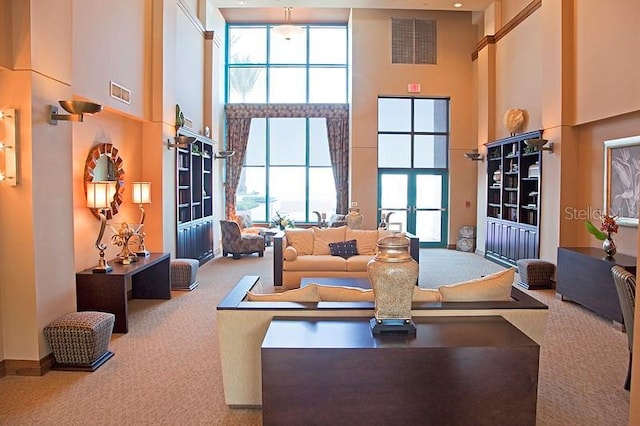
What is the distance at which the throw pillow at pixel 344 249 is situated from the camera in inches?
289

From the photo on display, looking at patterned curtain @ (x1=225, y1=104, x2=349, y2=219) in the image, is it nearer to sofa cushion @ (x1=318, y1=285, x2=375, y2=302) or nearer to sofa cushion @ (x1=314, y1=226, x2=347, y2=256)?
sofa cushion @ (x1=314, y1=226, x2=347, y2=256)

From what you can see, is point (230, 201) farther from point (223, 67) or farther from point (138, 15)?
point (138, 15)

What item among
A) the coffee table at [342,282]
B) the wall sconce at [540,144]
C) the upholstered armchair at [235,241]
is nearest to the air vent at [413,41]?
the wall sconce at [540,144]

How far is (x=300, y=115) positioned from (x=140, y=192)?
6868mm

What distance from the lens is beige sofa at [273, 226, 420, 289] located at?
6922 millimetres

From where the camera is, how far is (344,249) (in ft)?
24.2

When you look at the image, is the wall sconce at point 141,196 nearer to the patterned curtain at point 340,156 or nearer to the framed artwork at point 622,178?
the framed artwork at point 622,178

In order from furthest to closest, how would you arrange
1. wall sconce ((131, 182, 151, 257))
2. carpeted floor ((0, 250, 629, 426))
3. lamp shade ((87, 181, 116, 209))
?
wall sconce ((131, 182, 151, 257)), lamp shade ((87, 181, 116, 209)), carpeted floor ((0, 250, 629, 426))

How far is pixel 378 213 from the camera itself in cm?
1234

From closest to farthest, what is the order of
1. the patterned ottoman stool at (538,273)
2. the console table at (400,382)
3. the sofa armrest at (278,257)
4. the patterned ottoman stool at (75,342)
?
the console table at (400,382) → the patterned ottoman stool at (75,342) → the sofa armrest at (278,257) → the patterned ottoman stool at (538,273)

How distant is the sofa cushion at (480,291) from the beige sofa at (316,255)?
3.48 m

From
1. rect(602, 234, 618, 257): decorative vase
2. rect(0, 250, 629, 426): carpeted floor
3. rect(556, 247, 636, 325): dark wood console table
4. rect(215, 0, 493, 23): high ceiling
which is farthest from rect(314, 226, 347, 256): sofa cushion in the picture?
rect(215, 0, 493, 23): high ceiling

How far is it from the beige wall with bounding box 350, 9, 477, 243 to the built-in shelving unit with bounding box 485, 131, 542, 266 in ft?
5.56

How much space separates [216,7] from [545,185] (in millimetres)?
8153
